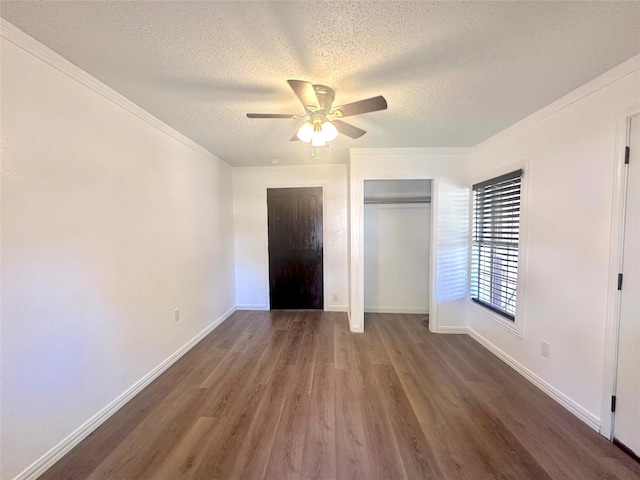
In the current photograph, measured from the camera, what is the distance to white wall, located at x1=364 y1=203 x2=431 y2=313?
4.08 meters

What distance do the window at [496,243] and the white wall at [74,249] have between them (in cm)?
349

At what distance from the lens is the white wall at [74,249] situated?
1.31m

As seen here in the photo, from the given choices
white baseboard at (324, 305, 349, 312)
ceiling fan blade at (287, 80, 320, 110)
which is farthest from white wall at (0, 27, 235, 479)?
white baseboard at (324, 305, 349, 312)

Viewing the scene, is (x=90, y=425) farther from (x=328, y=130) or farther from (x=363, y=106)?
(x=363, y=106)

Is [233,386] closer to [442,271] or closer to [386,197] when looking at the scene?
[442,271]

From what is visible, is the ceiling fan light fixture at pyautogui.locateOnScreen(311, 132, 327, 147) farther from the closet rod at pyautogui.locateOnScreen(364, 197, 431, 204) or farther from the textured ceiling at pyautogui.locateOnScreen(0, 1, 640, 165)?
the closet rod at pyautogui.locateOnScreen(364, 197, 431, 204)

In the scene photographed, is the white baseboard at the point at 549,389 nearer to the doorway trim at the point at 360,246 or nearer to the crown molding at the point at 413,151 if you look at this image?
the doorway trim at the point at 360,246

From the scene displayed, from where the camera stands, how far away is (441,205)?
127 inches

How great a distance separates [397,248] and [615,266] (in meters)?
2.58

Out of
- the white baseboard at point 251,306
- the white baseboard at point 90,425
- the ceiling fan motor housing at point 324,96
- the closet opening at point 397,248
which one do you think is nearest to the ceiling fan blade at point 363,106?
the ceiling fan motor housing at point 324,96

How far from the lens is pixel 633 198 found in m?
1.55

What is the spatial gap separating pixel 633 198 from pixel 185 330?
392 cm

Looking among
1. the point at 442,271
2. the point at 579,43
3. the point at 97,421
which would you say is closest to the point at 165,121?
the point at 97,421

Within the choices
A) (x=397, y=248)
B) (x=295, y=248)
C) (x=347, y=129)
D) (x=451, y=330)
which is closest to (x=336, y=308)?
(x=295, y=248)
